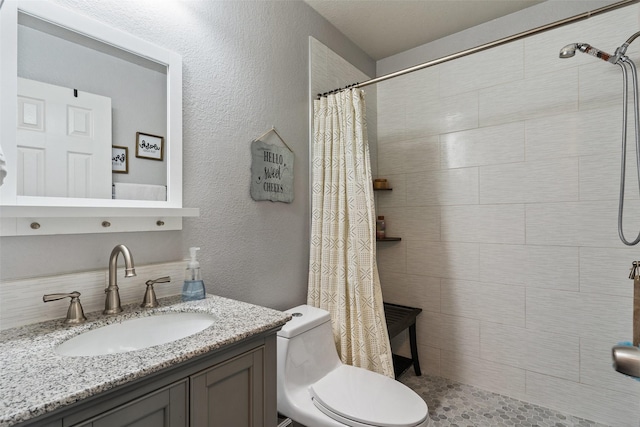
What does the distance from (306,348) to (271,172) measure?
89 centimetres

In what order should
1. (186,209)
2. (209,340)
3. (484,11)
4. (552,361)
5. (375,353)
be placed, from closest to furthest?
(209,340) < (186,209) < (375,353) < (552,361) < (484,11)

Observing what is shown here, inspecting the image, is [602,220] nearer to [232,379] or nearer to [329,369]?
[329,369]

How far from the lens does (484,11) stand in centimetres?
207

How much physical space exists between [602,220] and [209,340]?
6.73ft

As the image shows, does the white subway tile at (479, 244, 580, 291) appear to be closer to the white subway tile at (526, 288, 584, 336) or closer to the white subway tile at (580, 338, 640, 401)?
the white subway tile at (526, 288, 584, 336)

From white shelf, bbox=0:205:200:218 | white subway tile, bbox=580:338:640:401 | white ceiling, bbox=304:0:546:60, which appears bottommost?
white subway tile, bbox=580:338:640:401

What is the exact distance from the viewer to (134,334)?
40.8 inches

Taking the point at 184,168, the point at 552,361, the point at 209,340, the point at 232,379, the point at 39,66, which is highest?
the point at 39,66

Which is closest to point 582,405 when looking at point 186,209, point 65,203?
point 186,209

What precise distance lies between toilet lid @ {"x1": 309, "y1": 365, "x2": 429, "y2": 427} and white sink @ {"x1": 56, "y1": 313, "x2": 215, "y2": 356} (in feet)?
2.03

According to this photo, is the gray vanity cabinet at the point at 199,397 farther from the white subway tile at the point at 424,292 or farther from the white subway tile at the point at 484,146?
the white subway tile at the point at 484,146

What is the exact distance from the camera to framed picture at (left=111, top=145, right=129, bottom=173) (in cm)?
112

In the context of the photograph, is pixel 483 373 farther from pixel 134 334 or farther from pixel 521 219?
pixel 134 334

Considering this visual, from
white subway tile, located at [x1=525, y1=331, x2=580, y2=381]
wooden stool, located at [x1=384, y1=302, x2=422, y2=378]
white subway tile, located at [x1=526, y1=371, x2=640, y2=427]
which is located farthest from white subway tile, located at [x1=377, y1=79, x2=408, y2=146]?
white subway tile, located at [x1=526, y1=371, x2=640, y2=427]
